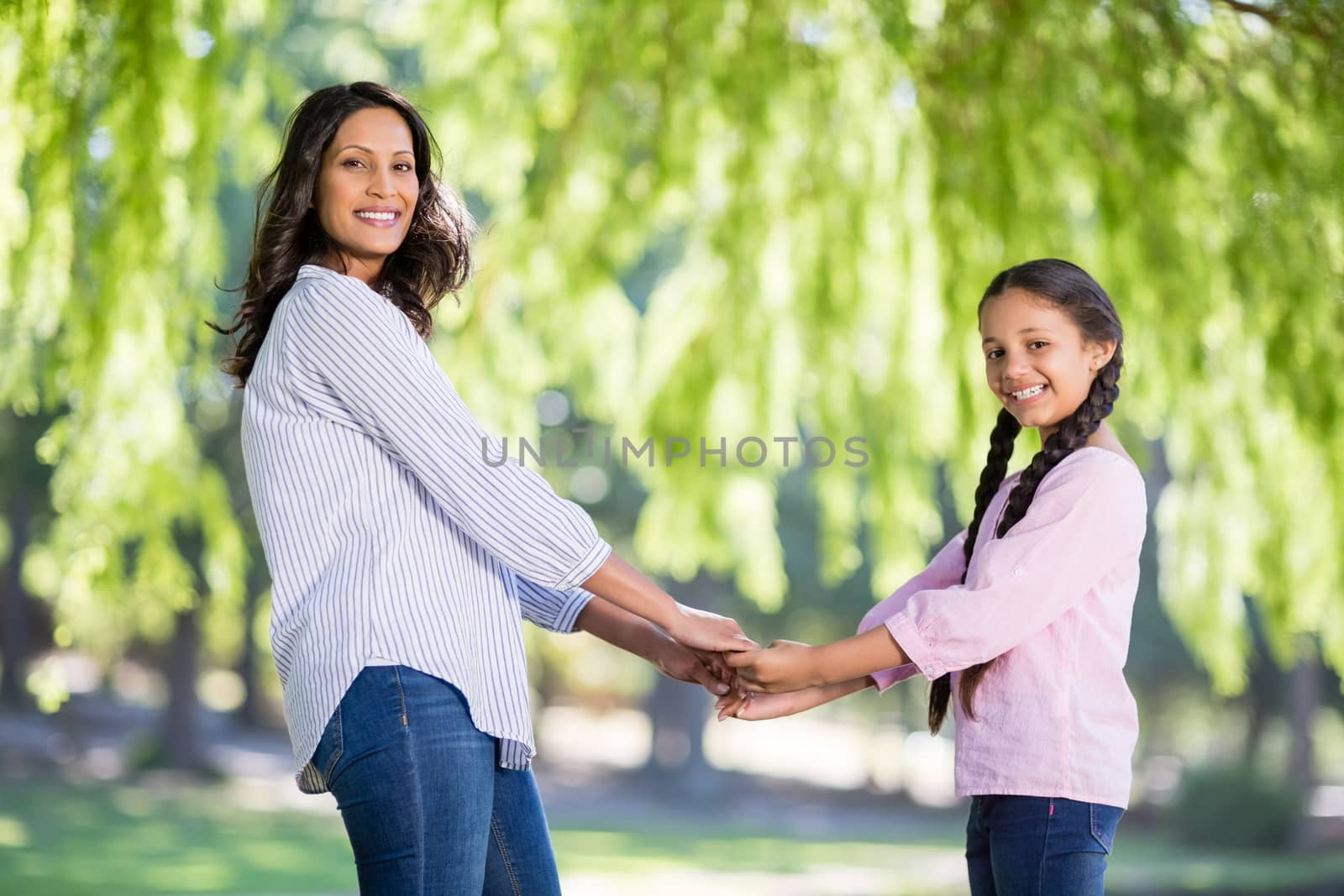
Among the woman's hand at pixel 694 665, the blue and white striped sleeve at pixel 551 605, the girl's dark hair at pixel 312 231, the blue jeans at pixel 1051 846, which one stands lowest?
the blue jeans at pixel 1051 846

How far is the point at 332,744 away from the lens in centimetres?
180

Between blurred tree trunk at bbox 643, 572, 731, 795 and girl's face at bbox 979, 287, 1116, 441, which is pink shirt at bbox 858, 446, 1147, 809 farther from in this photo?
blurred tree trunk at bbox 643, 572, 731, 795

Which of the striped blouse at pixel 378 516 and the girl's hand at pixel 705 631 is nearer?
the striped blouse at pixel 378 516

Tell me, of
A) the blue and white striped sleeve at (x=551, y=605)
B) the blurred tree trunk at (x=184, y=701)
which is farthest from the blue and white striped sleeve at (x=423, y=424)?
the blurred tree trunk at (x=184, y=701)

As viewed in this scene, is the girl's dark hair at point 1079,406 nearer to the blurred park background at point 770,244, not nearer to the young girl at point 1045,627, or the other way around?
the young girl at point 1045,627

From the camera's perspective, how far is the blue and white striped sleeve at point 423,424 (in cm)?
189

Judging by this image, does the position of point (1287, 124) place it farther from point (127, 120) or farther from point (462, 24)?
point (127, 120)

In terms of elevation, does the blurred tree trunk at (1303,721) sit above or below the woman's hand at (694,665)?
below

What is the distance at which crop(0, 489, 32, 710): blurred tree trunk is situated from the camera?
1959 centimetres

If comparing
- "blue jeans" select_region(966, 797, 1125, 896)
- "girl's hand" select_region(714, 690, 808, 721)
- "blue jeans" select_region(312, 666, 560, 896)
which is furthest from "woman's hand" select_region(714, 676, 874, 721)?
"blue jeans" select_region(312, 666, 560, 896)

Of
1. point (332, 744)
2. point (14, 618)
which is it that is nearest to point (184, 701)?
Result: point (14, 618)

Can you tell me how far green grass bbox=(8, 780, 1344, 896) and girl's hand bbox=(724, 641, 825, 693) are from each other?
25.9ft

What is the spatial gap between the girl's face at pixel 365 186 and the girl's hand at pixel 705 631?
2.50 ft

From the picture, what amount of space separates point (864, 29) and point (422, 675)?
12.2 ft
